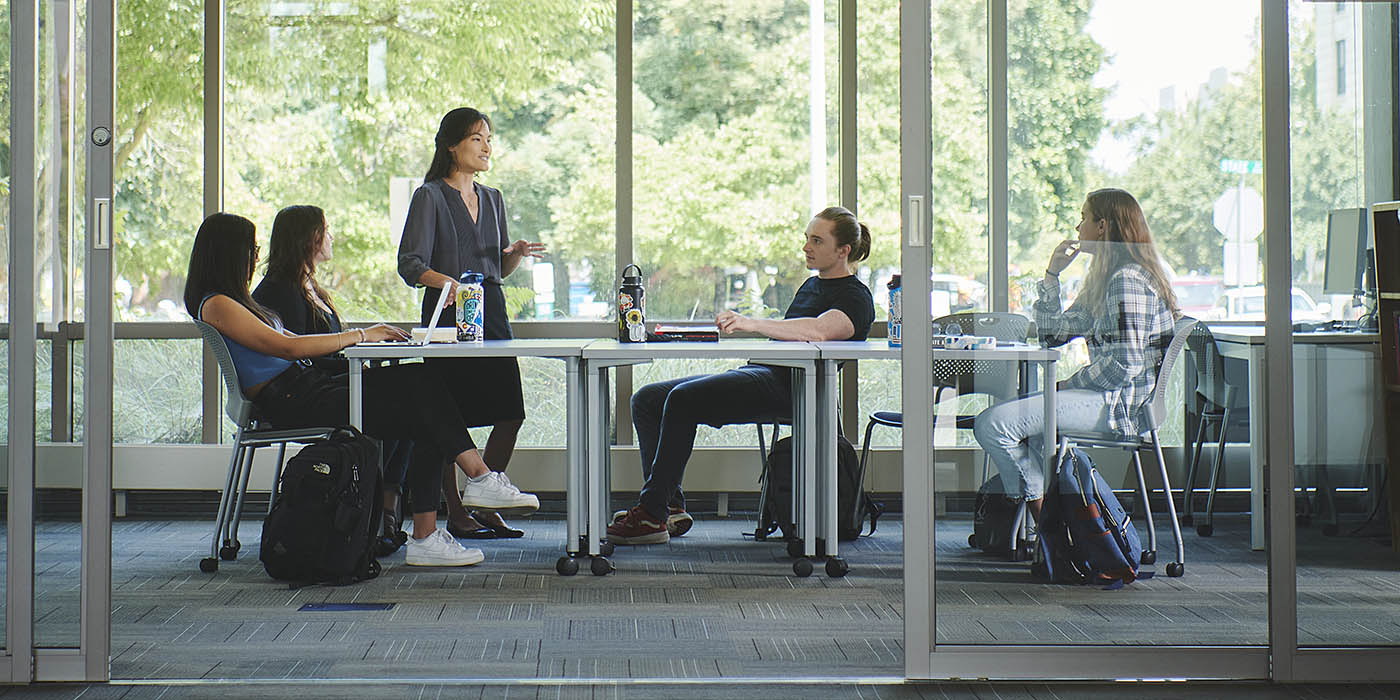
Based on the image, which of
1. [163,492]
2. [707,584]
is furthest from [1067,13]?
[163,492]

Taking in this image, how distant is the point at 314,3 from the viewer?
5582mm

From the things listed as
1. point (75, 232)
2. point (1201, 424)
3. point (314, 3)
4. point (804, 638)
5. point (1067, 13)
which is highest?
point (314, 3)

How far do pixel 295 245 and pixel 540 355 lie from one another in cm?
99

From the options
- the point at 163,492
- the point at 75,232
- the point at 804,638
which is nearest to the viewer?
the point at 75,232

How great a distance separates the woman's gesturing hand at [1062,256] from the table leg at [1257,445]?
470 mm

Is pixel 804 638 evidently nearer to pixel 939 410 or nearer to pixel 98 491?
pixel 939 410

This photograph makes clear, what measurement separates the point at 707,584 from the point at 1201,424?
161 cm

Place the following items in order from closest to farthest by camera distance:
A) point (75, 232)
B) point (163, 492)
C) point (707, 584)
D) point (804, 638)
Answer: point (75, 232) → point (804, 638) → point (707, 584) → point (163, 492)

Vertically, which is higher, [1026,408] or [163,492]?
[1026,408]

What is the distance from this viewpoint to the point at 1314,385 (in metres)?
3.04

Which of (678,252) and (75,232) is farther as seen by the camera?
(678,252)

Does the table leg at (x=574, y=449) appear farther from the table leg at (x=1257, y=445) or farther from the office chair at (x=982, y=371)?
the table leg at (x=1257, y=445)

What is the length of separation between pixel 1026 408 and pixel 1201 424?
0.39 m

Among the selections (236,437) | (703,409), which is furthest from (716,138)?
(236,437)
